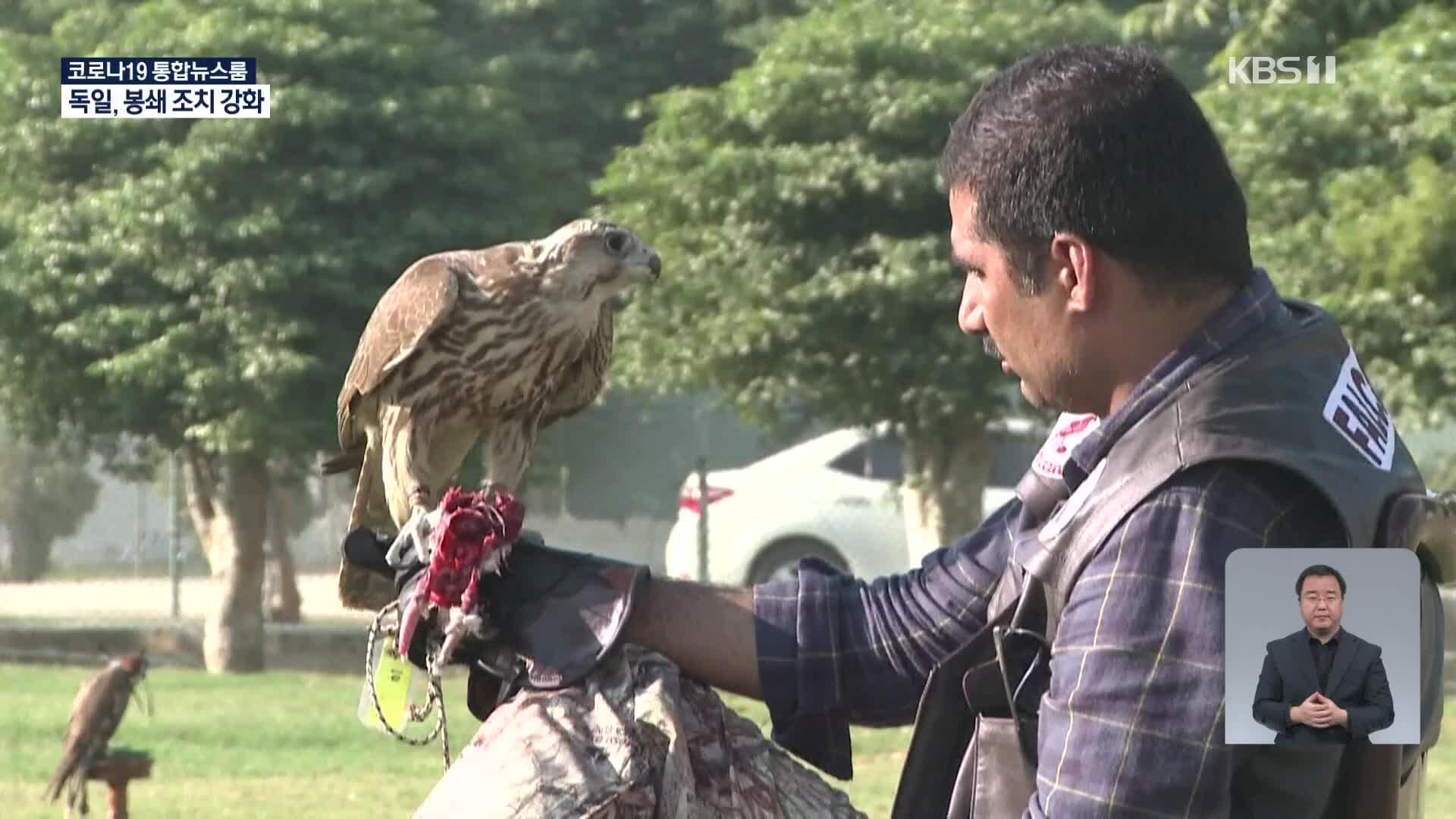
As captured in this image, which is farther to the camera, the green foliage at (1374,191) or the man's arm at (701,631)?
the green foliage at (1374,191)

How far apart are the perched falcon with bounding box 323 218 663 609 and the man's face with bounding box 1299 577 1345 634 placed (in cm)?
136

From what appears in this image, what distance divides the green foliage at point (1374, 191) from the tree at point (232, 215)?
13.2 feet

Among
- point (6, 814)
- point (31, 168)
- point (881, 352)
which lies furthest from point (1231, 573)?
point (31, 168)

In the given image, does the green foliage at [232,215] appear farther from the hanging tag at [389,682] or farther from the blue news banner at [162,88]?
the hanging tag at [389,682]

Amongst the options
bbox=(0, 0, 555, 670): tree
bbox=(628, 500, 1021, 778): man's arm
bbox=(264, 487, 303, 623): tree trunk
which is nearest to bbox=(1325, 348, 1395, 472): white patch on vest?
bbox=(628, 500, 1021, 778): man's arm

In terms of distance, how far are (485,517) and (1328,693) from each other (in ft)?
2.32

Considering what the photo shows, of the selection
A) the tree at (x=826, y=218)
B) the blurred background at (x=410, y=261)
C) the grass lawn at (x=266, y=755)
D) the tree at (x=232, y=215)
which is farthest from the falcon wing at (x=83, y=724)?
the tree at (x=826, y=218)

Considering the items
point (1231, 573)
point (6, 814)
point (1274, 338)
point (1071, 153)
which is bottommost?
point (6, 814)

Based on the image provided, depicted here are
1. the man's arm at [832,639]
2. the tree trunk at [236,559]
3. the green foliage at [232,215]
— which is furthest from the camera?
the tree trunk at [236,559]

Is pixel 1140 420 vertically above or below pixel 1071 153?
below

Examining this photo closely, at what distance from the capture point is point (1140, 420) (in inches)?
49.4

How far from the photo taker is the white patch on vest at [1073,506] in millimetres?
1273

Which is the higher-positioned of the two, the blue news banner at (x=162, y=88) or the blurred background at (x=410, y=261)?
the blue news banner at (x=162, y=88)

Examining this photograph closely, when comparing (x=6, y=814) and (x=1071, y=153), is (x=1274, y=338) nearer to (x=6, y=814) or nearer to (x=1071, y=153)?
(x=1071, y=153)
